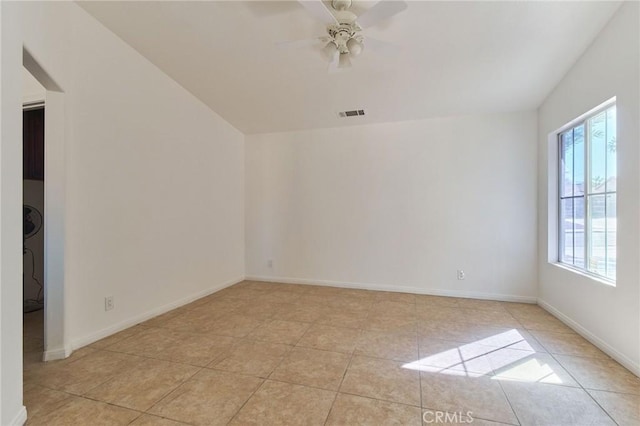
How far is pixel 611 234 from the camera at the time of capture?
2.32 m

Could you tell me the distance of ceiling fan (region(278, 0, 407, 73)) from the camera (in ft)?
5.78

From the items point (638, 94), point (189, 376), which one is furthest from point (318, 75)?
point (189, 376)

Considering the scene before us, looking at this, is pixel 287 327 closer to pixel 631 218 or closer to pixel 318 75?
pixel 318 75

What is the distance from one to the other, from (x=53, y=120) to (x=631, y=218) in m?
4.34

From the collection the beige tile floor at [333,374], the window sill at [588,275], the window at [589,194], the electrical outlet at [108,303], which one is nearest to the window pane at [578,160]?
the window at [589,194]

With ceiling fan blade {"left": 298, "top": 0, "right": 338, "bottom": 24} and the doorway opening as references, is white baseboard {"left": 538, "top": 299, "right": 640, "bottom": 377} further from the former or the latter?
the doorway opening

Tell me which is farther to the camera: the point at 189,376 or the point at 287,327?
the point at 287,327

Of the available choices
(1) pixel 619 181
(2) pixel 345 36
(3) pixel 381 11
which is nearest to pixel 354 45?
(2) pixel 345 36

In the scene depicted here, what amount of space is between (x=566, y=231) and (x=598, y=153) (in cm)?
97

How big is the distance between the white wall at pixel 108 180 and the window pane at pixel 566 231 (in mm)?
4417

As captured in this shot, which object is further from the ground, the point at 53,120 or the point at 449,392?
the point at 53,120

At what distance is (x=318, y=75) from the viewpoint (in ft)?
10.1

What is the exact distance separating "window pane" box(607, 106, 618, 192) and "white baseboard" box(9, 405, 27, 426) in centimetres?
426

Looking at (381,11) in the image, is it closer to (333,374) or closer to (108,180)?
(333,374)
